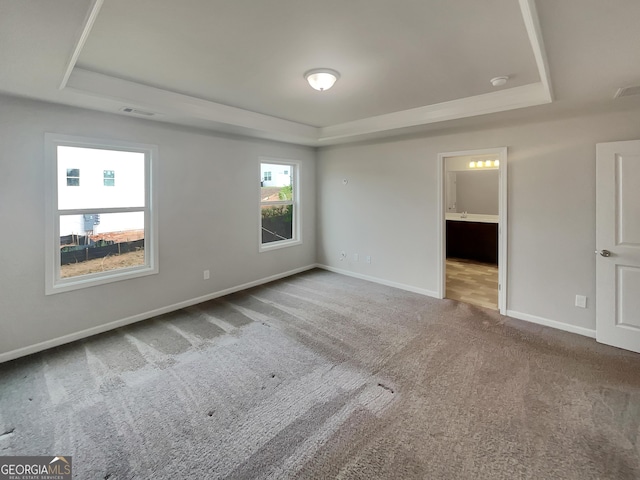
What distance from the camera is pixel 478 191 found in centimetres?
747

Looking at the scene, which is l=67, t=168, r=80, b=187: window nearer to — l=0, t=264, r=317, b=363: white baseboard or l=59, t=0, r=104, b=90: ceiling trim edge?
l=59, t=0, r=104, b=90: ceiling trim edge

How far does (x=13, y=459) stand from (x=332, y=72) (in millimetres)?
3473

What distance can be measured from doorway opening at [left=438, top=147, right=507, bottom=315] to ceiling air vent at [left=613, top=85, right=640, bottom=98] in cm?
113

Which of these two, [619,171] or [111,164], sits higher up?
[111,164]

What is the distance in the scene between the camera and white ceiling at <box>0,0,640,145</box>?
167 centimetres

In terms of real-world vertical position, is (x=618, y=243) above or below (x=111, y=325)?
above

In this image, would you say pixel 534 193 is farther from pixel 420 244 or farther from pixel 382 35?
pixel 382 35

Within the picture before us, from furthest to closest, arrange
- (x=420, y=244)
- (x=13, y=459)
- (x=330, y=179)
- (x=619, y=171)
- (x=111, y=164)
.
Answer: (x=330, y=179) < (x=420, y=244) < (x=111, y=164) < (x=619, y=171) < (x=13, y=459)

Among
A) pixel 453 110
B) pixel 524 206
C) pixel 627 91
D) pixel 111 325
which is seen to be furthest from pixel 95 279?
pixel 627 91

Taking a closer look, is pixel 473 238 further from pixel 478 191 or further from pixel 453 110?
pixel 453 110

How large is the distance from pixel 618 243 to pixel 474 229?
11.7ft

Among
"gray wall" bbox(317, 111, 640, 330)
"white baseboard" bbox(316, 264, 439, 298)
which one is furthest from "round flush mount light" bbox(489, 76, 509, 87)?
"white baseboard" bbox(316, 264, 439, 298)

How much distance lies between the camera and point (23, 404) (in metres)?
2.22

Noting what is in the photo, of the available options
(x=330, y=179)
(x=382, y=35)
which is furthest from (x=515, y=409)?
(x=330, y=179)
